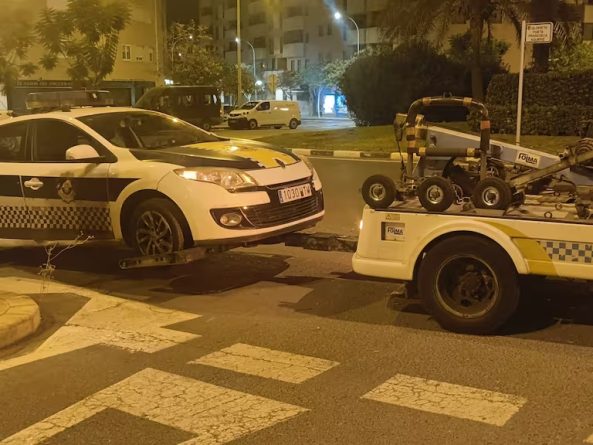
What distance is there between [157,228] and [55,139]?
159cm

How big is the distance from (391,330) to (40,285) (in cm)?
361

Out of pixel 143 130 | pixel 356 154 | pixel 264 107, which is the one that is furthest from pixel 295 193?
pixel 264 107

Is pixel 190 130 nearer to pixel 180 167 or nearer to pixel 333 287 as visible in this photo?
pixel 180 167

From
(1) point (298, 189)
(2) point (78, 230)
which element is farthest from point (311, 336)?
(2) point (78, 230)

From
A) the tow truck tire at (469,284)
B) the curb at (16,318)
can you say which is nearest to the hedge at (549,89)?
the tow truck tire at (469,284)

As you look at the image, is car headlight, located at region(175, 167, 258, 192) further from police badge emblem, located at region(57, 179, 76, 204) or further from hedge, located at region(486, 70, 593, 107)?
hedge, located at region(486, 70, 593, 107)

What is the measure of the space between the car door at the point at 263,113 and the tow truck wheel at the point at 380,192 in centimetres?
3566

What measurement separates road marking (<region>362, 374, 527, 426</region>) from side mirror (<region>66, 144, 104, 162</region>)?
385 cm

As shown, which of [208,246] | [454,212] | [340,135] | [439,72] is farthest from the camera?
[439,72]

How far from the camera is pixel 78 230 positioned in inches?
283

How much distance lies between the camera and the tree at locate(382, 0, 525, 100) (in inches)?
969

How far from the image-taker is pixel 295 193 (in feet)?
22.7

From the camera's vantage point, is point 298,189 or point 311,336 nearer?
point 311,336

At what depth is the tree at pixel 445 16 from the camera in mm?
24609
